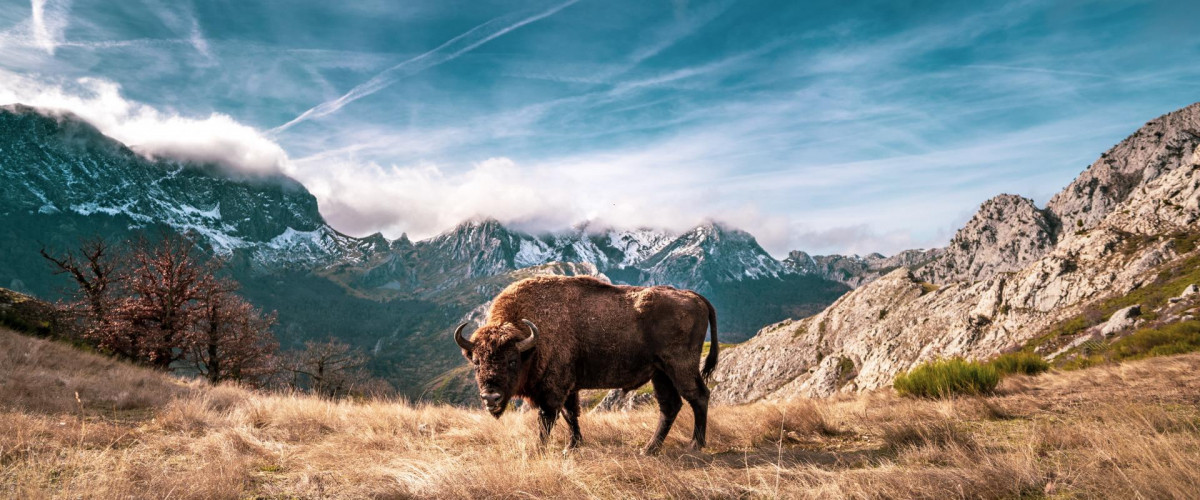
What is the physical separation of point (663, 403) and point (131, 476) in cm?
684

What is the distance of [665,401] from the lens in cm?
866

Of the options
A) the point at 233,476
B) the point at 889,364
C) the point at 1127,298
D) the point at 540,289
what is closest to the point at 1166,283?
the point at 1127,298

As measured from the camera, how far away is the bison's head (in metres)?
7.11

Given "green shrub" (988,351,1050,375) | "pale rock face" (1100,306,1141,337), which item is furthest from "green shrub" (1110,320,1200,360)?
"pale rock face" (1100,306,1141,337)

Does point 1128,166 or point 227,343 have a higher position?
point 1128,166

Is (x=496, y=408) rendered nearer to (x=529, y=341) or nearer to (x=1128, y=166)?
(x=529, y=341)

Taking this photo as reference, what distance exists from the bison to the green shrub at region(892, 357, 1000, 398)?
21.8 feet

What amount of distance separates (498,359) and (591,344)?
1.73 metres

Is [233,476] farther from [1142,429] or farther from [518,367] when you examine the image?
[1142,429]

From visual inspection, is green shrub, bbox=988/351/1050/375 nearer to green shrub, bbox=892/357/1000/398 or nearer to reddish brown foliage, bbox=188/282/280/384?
green shrub, bbox=892/357/1000/398

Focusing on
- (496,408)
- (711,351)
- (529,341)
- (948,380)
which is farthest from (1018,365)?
(496,408)

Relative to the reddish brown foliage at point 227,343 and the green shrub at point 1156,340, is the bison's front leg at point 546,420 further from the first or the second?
the green shrub at point 1156,340

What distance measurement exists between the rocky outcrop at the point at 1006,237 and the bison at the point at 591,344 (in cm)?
17274

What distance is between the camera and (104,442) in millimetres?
6516
